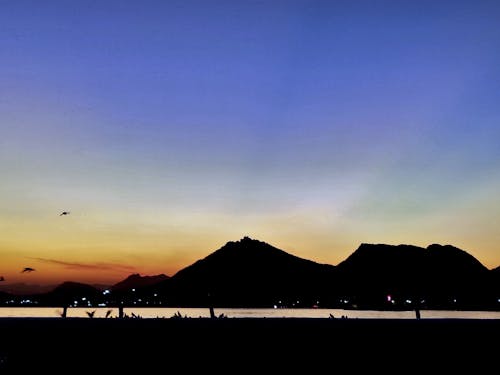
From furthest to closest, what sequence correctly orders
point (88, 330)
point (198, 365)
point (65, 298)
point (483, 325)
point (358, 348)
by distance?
point (65, 298) < point (483, 325) < point (88, 330) < point (358, 348) < point (198, 365)

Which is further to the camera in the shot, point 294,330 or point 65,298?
point 65,298

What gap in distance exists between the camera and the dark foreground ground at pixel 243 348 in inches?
428

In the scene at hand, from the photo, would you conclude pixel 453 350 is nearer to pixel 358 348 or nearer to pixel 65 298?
pixel 358 348

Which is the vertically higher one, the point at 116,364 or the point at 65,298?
the point at 65,298

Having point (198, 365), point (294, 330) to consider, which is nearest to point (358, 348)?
point (294, 330)

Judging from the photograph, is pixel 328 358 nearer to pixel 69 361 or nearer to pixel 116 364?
pixel 116 364

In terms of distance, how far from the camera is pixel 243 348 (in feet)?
38.1

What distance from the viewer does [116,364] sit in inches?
430

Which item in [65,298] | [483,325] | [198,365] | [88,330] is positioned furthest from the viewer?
[65,298]

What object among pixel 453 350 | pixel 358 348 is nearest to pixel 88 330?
pixel 358 348

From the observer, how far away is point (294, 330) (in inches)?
515

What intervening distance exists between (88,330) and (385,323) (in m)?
7.61

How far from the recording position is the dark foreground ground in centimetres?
1086

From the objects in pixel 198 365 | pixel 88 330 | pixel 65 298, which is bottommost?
pixel 198 365
